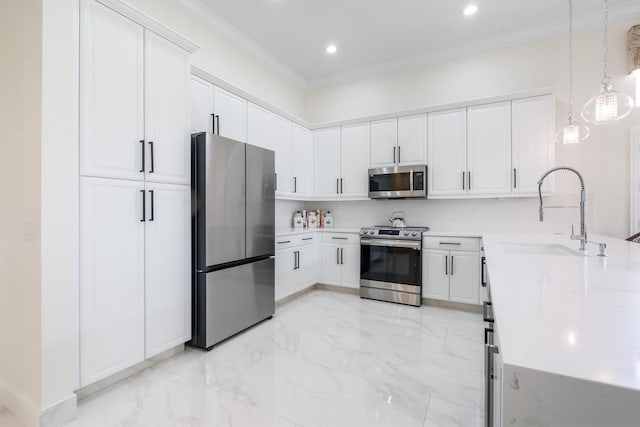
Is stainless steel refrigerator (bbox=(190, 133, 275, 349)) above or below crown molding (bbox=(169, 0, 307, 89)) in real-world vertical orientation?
below

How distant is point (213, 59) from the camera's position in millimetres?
3408

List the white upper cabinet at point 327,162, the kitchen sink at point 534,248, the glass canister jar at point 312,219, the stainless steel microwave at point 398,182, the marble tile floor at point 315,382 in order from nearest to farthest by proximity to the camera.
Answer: the marble tile floor at point 315,382, the kitchen sink at point 534,248, the stainless steel microwave at point 398,182, the white upper cabinet at point 327,162, the glass canister jar at point 312,219

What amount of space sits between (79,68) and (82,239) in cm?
101

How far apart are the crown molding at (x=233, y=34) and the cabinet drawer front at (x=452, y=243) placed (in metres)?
3.12

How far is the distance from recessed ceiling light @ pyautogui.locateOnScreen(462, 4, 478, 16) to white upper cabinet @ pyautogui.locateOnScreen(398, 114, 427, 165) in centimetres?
111

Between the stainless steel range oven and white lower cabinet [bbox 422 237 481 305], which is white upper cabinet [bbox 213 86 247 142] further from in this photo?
white lower cabinet [bbox 422 237 481 305]

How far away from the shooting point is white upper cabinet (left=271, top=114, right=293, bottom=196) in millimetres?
3871

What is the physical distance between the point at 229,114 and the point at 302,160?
1.44 meters

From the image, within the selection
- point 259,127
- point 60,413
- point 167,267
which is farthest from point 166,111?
point 60,413

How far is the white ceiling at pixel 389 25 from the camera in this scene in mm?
3129

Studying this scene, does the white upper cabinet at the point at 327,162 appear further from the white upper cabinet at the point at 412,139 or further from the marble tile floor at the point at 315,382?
the marble tile floor at the point at 315,382

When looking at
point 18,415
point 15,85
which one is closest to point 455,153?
point 15,85

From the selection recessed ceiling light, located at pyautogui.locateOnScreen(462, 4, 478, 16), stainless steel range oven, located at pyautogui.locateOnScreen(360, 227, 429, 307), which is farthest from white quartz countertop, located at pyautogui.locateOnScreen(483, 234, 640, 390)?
recessed ceiling light, located at pyautogui.locateOnScreen(462, 4, 478, 16)

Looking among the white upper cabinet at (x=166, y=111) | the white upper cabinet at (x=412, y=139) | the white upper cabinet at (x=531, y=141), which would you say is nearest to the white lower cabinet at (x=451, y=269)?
the white upper cabinet at (x=531, y=141)
